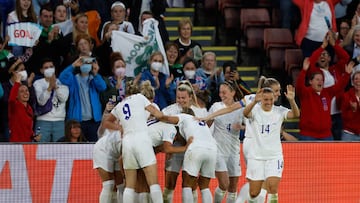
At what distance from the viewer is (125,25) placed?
70.7 ft

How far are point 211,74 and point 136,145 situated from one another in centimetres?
354

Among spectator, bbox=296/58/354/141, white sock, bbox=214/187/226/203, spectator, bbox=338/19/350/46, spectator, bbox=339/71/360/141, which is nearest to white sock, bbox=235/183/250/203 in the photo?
white sock, bbox=214/187/226/203

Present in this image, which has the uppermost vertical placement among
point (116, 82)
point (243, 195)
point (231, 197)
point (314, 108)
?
point (116, 82)

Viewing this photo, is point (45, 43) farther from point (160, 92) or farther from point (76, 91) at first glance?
point (160, 92)

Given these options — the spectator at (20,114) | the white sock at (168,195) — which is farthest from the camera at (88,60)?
the white sock at (168,195)

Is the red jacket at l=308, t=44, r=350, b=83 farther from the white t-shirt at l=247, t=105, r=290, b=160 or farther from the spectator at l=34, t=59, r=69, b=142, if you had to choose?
the spectator at l=34, t=59, r=69, b=142

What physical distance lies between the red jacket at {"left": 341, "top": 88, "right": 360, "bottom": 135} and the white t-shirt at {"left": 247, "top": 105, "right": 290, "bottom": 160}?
3.43 meters

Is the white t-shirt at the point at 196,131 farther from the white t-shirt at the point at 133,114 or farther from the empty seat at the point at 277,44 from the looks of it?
the empty seat at the point at 277,44

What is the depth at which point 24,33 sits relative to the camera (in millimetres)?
20766

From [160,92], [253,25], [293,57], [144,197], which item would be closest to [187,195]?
[144,197]

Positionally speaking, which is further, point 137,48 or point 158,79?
point 137,48

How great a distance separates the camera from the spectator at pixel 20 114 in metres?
19.8

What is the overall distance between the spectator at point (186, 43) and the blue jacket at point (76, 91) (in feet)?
5.48

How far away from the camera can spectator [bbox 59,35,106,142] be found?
66.8ft
